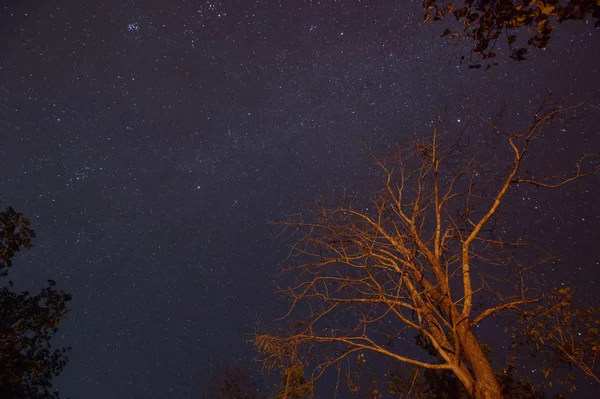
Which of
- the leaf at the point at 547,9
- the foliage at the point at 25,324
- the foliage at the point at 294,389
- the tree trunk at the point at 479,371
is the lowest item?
the tree trunk at the point at 479,371

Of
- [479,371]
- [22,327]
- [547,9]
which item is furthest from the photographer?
[22,327]

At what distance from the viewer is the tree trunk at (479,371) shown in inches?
164

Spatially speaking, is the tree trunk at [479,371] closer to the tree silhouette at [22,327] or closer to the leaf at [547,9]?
the leaf at [547,9]

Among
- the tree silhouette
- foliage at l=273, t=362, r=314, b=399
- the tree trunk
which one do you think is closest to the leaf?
the tree trunk

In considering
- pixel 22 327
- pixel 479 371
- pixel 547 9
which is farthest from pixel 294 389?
pixel 22 327

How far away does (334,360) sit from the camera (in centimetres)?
485

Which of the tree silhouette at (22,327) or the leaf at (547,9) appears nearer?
the leaf at (547,9)

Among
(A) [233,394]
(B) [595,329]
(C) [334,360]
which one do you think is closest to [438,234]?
(C) [334,360]

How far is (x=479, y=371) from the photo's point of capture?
4395 millimetres

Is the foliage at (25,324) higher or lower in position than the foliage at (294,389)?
higher

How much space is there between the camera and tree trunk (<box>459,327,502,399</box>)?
164 inches

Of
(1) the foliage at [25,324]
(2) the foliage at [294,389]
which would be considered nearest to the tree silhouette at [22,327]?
(1) the foliage at [25,324]

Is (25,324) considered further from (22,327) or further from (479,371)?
(479,371)

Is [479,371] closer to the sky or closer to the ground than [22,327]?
closer to the ground
